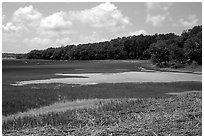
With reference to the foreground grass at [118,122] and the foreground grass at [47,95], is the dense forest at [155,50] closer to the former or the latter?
the foreground grass at [47,95]

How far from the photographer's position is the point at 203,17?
2.88m

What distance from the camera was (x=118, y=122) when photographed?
3033mm

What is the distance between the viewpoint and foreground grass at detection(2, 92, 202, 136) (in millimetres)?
2508

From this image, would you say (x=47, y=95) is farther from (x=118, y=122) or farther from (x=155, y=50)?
(x=155, y=50)

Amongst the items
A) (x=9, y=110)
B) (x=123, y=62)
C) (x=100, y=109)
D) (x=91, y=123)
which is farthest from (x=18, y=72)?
(x=123, y=62)

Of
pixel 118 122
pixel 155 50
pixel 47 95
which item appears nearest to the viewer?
pixel 118 122

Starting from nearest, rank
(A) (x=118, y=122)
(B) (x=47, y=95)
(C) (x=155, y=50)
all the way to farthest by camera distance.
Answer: (A) (x=118, y=122) < (B) (x=47, y=95) < (C) (x=155, y=50)

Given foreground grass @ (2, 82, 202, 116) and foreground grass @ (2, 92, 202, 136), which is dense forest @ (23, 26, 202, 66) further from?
foreground grass @ (2, 92, 202, 136)

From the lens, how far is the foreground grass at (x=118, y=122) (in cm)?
251

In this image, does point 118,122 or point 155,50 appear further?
point 155,50

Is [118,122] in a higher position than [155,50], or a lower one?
lower

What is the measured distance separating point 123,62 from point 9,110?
12.2 metres

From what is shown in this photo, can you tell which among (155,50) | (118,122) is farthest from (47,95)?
(155,50)

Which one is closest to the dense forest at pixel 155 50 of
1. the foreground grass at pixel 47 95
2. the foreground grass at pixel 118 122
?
the foreground grass at pixel 47 95
